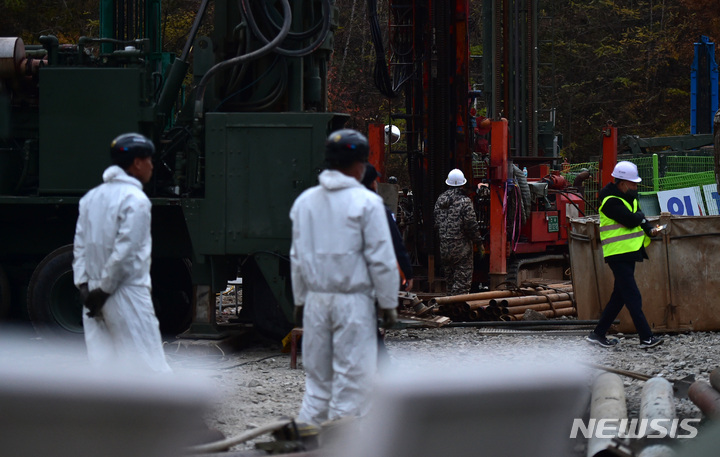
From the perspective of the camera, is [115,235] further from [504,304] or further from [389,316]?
[504,304]

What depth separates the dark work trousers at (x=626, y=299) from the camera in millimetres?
10711

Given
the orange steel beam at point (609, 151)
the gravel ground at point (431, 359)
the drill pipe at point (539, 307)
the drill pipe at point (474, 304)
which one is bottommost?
the gravel ground at point (431, 359)

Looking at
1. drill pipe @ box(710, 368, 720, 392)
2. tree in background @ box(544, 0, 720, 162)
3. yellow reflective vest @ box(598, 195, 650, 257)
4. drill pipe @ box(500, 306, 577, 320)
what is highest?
tree in background @ box(544, 0, 720, 162)

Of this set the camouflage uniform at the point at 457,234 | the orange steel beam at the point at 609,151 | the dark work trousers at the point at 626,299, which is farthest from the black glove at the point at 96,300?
the orange steel beam at the point at 609,151

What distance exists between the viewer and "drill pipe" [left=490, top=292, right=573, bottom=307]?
13.4 m

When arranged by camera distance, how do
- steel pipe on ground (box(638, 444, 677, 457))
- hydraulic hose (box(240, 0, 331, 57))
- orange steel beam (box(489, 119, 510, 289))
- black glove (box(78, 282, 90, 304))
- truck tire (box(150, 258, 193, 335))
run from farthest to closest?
orange steel beam (box(489, 119, 510, 289)) < truck tire (box(150, 258, 193, 335)) < hydraulic hose (box(240, 0, 331, 57)) < black glove (box(78, 282, 90, 304)) < steel pipe on ground (box(638, 444, 677, 457))

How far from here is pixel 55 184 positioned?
10.8 meters

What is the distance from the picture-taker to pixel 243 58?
34.1ft

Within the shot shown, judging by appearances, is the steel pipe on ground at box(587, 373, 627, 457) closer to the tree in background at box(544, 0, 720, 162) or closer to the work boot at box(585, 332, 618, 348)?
the work boot at box(585, 332, 618, 348)

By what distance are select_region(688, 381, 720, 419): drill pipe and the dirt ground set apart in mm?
207

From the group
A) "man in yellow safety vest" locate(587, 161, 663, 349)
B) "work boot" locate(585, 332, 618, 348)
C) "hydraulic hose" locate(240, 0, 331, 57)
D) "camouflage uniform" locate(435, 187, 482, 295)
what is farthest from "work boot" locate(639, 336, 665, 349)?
"hydraulic hose" locate(240, 0, 331, 57)

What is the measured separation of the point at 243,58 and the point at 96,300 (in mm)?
4401

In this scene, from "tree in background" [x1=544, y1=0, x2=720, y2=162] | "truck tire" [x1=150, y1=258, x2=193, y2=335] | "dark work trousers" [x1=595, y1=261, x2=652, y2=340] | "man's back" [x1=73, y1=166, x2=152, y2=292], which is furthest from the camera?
"tree in background" [x1=544, y1=0, x2=720, y2=162]

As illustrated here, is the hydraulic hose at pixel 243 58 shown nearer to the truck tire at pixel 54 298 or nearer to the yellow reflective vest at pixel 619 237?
the truck tire at pixel 54 298
